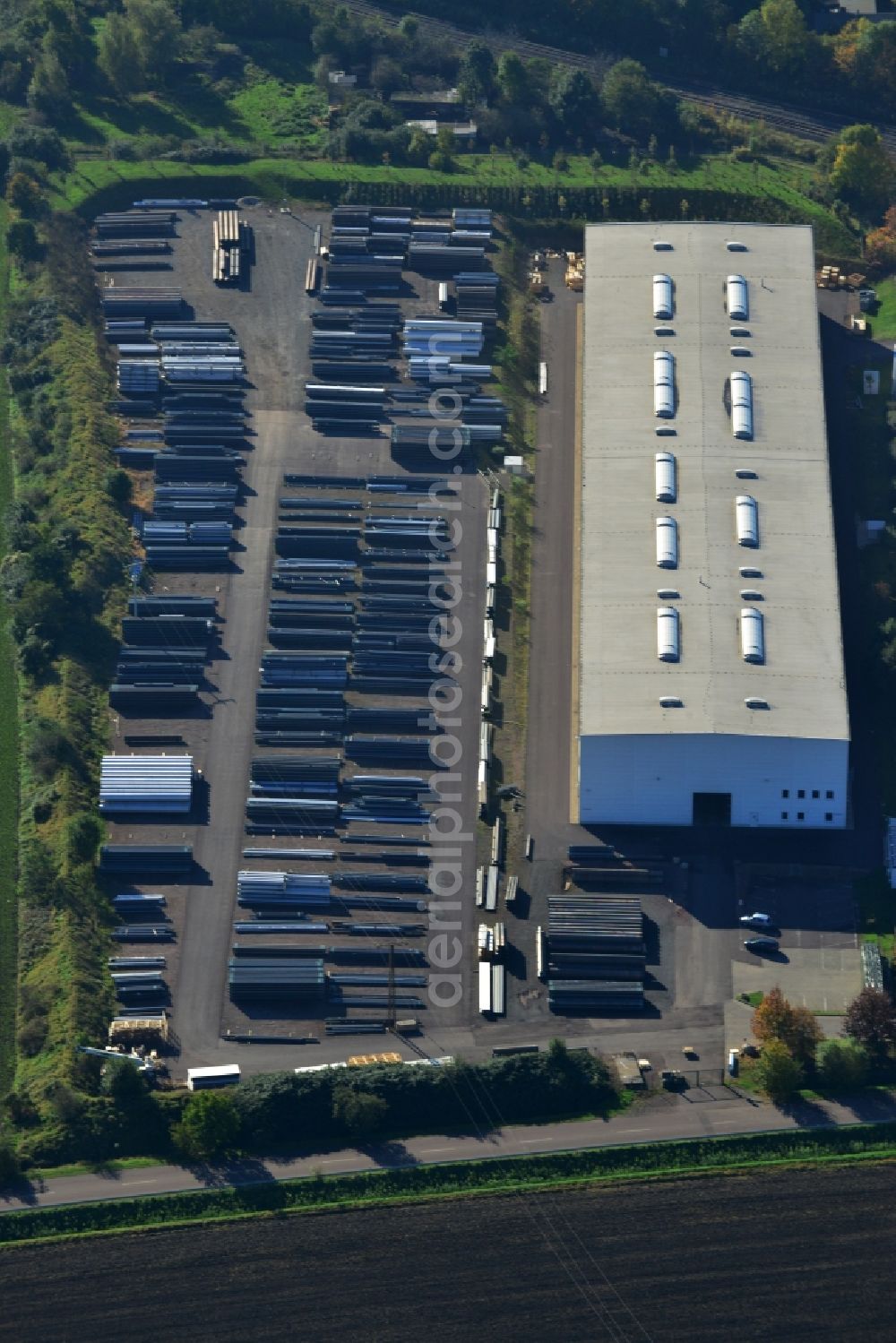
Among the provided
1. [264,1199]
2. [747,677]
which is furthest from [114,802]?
[747,677]

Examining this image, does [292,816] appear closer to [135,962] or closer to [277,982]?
[277,982]

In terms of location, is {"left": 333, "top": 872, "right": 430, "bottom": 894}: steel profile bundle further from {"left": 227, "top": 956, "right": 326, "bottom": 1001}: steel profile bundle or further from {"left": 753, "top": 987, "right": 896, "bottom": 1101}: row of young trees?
{"left": 753, "top": 987, "right": 896, "bottom": 1101}: row of young trees

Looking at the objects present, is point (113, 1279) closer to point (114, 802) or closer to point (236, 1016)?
point (236, 1016)

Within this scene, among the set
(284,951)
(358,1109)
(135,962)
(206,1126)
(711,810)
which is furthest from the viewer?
(711,810)

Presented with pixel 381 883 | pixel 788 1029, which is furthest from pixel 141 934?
pixel 788 1029

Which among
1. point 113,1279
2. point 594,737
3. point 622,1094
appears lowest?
point 113,1279

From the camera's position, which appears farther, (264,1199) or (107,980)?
(107,980)

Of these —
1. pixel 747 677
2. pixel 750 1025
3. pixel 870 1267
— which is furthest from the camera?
pixel 747 677

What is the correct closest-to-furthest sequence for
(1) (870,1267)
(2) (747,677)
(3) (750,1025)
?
(1) (870,1267) < (3) (750,1025) < (2) (747,677)
